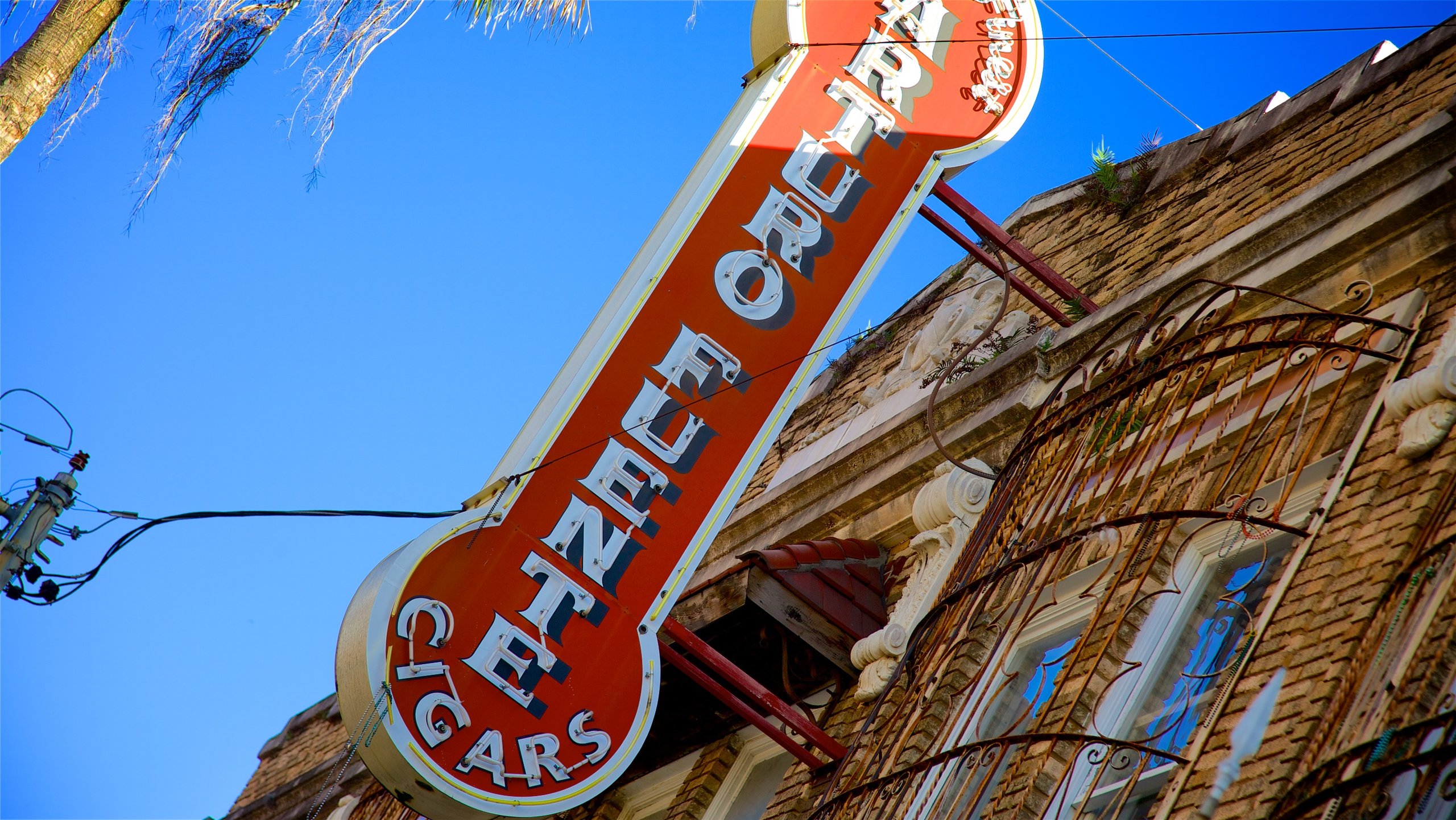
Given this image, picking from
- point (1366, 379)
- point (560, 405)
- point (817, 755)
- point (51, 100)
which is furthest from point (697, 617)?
point (51, 100)

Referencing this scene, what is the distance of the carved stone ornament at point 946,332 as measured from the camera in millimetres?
10406

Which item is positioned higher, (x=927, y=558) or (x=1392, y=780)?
(x=927, y=558)

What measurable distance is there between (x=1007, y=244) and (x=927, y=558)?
2236 mm

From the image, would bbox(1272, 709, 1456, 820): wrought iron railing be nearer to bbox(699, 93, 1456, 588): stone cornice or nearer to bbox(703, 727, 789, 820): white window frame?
bbox(699, 93, 1456, 588): stone cornice

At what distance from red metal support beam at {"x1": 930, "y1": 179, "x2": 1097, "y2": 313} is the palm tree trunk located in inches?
194

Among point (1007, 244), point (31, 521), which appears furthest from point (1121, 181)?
point (31, 521)

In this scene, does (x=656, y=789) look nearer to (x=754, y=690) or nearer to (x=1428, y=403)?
(x=754, y=690)

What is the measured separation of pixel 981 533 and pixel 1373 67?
3674 millimetres

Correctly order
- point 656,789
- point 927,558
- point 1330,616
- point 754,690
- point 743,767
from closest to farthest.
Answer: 1. point 1330,616
2. point 754,690
3. point 927,558
4. point 743,767
5. point 656,789

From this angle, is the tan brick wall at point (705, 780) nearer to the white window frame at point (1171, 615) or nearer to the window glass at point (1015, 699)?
the window glass at point (1015, 699)

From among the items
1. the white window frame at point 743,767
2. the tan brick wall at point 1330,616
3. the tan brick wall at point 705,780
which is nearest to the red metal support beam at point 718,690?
the white window frame at point 743,767

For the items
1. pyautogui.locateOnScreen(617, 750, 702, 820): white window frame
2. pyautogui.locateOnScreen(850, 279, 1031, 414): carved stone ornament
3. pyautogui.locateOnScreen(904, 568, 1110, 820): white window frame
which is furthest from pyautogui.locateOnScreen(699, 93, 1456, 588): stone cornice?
pyautogui.locateOnScreen(617, 750, 702, 820): white window frame

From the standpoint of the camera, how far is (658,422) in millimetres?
7781

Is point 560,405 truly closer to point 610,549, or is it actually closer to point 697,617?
point 610,549
